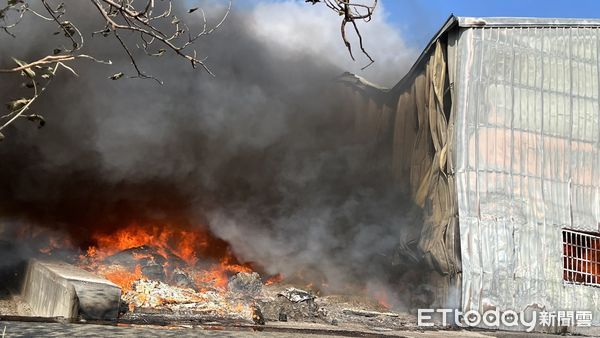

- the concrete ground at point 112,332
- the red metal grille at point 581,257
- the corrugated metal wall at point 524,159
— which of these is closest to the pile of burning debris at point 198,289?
the concrete ground at point 112,332

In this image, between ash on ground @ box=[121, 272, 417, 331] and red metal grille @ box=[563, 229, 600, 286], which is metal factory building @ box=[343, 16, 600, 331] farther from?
ash on ground @ box=[121, 272, 417, 331]

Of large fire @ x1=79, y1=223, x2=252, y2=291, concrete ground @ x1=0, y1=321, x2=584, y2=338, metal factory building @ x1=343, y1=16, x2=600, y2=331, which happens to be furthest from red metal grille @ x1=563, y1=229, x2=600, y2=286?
large fire @ x1=79, y1=223, x2=252, y2=291

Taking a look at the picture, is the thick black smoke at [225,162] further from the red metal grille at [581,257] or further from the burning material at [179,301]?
the burning material at [179,301]

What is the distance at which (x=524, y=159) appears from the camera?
10.3 m

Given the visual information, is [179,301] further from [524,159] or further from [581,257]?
[581,257]

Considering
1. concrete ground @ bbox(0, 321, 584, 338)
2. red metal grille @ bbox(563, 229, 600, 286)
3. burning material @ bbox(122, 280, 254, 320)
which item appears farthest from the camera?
red metal grille @ bbox(563, 229, 600, 286)

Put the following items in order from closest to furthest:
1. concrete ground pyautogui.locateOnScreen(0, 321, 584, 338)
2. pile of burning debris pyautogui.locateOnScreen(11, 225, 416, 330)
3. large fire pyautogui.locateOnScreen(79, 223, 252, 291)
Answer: concrete ground pyautogui.locateOnScreen(0, 321, 584, 338), pile of burning debris pyautogui.locateOnScreen(11, 225, 416, 330), large fire pyautogui.locateOnScreen(79, 223, 252, 291)

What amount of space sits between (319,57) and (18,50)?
7571mm

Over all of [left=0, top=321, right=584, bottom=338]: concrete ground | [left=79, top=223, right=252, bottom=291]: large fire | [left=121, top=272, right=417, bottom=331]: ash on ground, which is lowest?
[left=0, top=321, right=584, bottom=338]: concrete ground

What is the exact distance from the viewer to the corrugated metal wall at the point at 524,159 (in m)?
9.72

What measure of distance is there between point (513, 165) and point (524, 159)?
310 millimetres

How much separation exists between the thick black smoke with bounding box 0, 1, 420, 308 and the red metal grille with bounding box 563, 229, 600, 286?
3.19 m

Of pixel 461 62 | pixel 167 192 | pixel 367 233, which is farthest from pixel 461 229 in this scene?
pixel 167 192

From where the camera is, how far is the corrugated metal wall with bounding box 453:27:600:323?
31.9 ft
